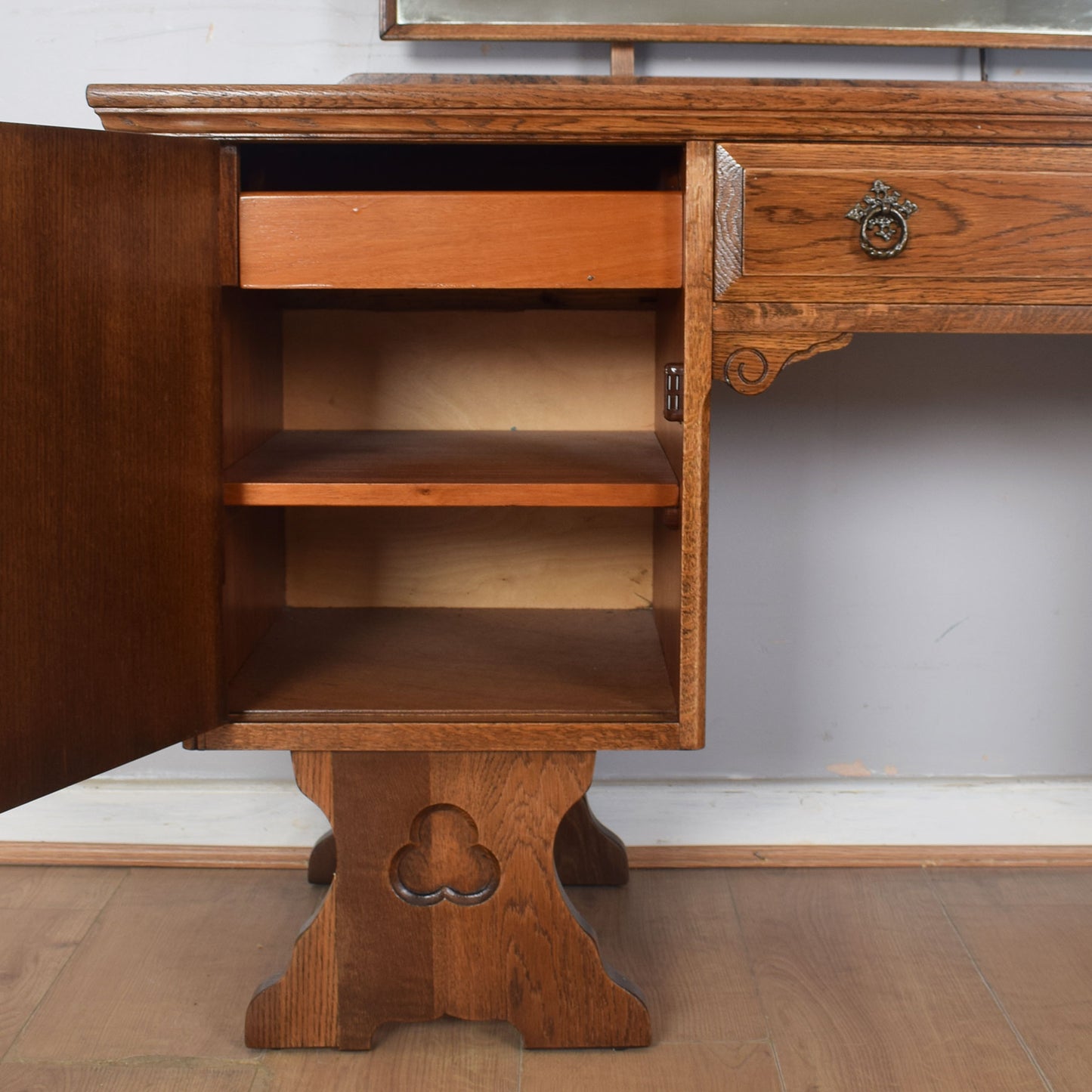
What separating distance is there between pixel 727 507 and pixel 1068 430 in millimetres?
517

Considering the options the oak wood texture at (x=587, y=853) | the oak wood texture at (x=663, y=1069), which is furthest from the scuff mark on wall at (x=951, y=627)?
the oak wood texture at (x=663, y=1069)

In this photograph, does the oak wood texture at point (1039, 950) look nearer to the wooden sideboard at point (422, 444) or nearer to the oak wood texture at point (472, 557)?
the wooden sideboard at point (422, 444)

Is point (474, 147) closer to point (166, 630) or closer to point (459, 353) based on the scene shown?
point (459, 353)

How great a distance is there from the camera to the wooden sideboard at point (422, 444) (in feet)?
3.35

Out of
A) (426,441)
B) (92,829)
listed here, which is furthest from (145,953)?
(426,441)

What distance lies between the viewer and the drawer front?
1094mm

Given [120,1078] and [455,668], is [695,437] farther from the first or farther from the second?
[120,1078]

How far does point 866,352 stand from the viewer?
1690 millimetres

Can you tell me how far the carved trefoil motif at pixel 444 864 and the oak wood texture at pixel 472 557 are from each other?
18.5 inches


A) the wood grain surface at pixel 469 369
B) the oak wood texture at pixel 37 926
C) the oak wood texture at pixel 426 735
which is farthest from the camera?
the wood grain surface at pixel 469 369

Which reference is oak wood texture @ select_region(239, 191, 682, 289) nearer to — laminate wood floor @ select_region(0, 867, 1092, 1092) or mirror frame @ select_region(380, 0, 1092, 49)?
mirror frame @ select_region(380, 0, 1092, 49)

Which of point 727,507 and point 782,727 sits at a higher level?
point 727,507

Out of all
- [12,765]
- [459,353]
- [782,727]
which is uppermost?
[459,353]

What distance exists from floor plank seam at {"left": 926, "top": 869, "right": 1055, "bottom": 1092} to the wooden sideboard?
43 cm
